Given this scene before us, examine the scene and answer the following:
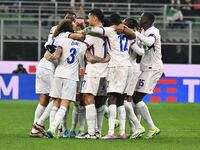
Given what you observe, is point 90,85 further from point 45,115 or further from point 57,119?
point 45,115

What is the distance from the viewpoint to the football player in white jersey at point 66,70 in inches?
335

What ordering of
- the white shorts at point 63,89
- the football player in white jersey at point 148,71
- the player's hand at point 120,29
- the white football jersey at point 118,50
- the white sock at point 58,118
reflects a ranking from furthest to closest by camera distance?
the football player in white jersey at point 148,71, the white football jersey at point 118,50, the white shorts at point 63,89, the player's hand at point 120,29, the white sock at point 58,118

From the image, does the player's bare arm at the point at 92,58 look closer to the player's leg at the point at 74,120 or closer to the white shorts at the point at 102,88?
the white shorts at the point at 102,88

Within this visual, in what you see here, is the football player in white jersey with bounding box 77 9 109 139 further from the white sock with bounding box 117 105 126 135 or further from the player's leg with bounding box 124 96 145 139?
the player's leg with bounding box 124 96 145 139

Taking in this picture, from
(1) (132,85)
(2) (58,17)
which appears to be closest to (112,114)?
(1) (132,85)

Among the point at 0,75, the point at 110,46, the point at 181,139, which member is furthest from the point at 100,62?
the point at 0,75

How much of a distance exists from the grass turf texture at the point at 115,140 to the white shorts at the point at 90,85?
80 centimetres

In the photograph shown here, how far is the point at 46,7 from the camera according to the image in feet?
79.5

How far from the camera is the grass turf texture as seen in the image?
739cm

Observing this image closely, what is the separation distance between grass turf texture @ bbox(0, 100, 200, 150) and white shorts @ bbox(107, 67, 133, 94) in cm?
82

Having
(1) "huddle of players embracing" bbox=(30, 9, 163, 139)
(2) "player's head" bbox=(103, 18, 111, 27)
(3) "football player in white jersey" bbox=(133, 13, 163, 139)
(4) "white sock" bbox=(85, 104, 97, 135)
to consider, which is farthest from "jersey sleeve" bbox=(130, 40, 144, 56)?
(4) "white sock" bbox=(85, 104, 97, 135)

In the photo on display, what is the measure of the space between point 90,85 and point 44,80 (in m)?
1.08

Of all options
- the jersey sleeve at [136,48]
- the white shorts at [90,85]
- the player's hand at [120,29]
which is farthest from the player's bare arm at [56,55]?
the jersey sleeve at [136,48]

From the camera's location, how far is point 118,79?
28.3 ft
